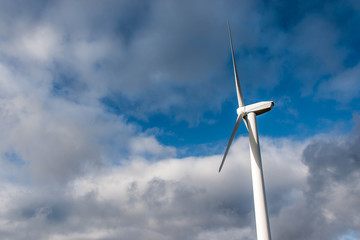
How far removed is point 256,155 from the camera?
4884 centimetres

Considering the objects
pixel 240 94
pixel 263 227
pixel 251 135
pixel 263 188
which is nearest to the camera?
pixel 263 227

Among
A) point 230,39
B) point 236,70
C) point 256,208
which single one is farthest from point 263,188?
point 230,39

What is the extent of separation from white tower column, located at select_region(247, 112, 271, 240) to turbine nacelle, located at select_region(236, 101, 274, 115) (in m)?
0.79

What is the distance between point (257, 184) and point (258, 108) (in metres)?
14.8

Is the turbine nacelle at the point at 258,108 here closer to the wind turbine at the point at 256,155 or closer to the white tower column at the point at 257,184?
the wind turbine at the point at 256,155

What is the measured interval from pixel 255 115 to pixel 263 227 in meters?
20.6

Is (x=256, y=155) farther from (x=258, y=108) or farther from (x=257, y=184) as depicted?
(x=258, y=108)

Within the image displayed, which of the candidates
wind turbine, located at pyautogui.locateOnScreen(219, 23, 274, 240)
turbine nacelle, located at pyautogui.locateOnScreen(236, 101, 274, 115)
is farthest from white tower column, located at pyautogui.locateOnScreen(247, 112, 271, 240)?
turbine nacelle, located at pyautogui.locateOnScreen(236, 101, 274, 115)

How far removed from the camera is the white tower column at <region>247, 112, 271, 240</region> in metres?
42.3

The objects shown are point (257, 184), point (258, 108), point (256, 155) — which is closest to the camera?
point (257, 184)

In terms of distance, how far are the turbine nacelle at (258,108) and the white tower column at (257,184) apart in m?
0.79

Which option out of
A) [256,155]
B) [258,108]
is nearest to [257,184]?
[256,155]

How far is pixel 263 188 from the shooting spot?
149 feet

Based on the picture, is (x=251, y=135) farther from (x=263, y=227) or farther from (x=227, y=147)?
(x=263, y=227)
